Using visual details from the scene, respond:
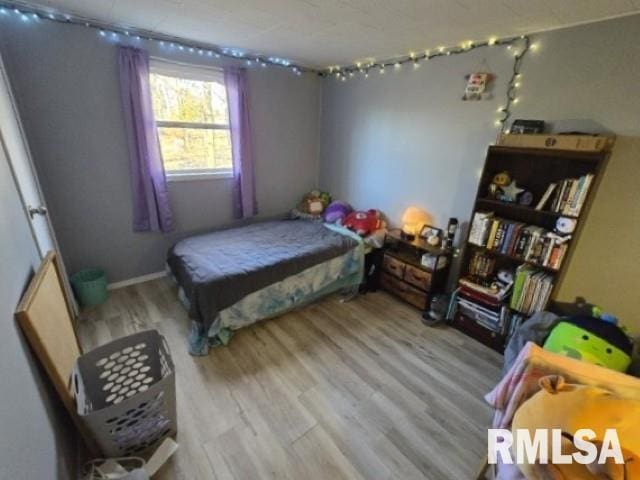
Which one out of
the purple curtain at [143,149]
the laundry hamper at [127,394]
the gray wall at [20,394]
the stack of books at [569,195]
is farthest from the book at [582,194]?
the purple curtain at [143,149]

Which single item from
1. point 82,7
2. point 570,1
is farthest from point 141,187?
point 570,1

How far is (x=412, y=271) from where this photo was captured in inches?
106

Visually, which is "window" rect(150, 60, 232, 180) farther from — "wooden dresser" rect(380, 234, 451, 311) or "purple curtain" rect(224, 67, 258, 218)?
"wooden dresser" rect(380, 234, 451, 311)

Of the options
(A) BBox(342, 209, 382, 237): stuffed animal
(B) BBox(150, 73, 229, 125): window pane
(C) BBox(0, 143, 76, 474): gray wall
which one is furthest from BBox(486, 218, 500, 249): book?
(B) BBox(150, 73, 229, 125): window pane

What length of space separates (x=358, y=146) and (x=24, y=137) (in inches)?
114

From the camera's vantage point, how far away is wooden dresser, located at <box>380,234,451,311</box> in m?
2.59

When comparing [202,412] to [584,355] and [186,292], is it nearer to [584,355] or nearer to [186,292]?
[186,292]

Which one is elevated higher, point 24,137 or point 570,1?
point 570,1

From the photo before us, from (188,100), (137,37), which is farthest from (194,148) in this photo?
(137,37)

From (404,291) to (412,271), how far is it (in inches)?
9.1

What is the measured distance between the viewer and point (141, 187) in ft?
8.91

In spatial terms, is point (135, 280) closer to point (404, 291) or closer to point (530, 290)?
point (404, 291)

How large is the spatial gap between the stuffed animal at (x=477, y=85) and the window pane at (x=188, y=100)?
7.56ft

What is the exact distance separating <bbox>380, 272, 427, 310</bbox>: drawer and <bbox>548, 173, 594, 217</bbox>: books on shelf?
3.93 feet
